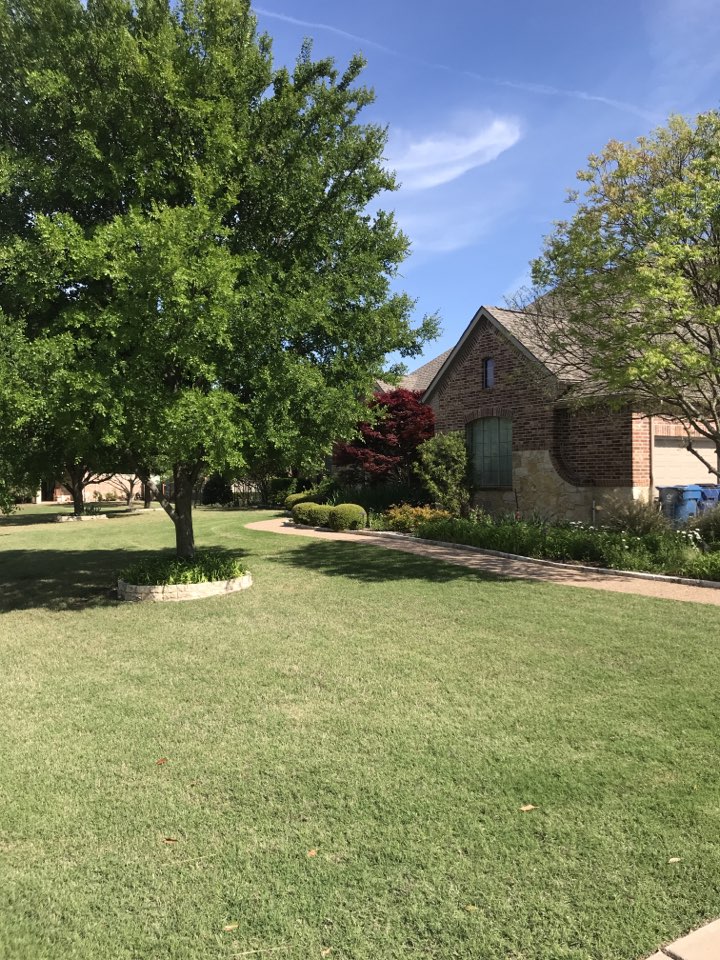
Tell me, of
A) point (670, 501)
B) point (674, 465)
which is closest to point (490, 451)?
point (674, 465)

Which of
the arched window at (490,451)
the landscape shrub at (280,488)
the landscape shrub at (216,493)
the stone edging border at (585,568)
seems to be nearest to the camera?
the stone edging border at (585,568)

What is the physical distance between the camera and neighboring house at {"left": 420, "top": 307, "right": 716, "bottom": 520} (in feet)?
47.9

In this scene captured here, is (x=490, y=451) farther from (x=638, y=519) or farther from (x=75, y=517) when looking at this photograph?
(x=75, y=517)

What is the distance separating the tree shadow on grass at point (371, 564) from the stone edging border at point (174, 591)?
2170 mm

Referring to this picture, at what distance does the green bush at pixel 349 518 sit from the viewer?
17812mm

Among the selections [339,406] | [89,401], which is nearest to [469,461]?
[339,406]

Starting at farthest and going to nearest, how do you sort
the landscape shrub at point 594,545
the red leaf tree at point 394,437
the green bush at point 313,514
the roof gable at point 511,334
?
1. the red leaf tree at point 394,437
2. the green bush at point 313,514
3. the roof gable at point 511,334
4. the landscape shrub at point 594,545

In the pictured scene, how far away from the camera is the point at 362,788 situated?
372 centimetres

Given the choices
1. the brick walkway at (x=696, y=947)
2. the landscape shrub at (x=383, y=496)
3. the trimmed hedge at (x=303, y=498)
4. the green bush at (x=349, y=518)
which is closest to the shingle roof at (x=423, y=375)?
the trimmed hedge at (x=303, y=498)

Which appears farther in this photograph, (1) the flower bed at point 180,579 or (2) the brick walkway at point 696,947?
(1) the flower bed at point 180,579

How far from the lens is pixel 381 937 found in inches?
100

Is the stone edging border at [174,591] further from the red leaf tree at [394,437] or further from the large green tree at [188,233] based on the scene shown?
the red leaf tree at [394,437]

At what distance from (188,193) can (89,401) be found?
3836 millimetres

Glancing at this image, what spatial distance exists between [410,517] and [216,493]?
19279mm
